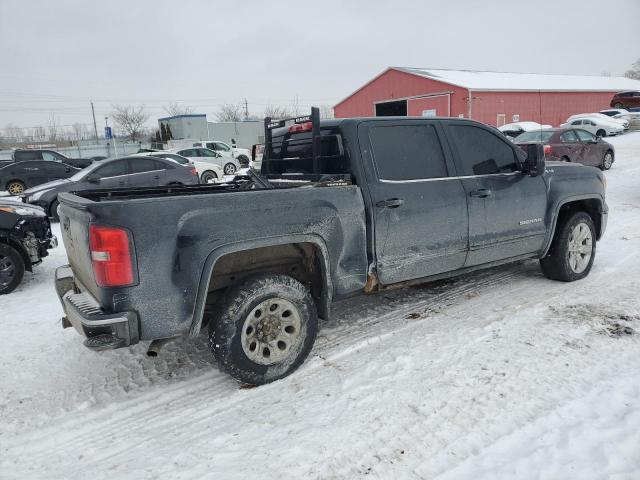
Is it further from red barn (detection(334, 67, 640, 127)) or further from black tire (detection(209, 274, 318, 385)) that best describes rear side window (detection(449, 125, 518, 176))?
red barn (detection(334, 67, 640, 127))

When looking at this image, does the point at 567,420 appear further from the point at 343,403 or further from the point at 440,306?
the point at 440,306

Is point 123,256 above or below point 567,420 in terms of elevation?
above

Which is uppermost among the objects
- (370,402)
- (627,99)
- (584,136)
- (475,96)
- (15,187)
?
(475,96)

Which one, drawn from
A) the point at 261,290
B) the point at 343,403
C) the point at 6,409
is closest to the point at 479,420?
the point at 343,403

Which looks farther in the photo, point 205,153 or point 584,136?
point 205,153

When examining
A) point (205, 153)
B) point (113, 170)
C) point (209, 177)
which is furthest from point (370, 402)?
point (205, 153)

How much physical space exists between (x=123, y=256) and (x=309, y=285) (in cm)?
149

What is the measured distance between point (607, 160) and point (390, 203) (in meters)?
15.0

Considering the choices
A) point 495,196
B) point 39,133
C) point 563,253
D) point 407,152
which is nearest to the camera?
point 407,152

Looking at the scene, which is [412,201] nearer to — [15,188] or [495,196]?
[495,196]

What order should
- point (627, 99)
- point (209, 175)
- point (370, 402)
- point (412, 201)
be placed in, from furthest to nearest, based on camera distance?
point (627, 99), point (209, 175), point (412, 201), point (370, 402)

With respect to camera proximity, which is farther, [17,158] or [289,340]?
[17,158]

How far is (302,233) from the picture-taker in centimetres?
338

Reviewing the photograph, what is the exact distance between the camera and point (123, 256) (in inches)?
110
